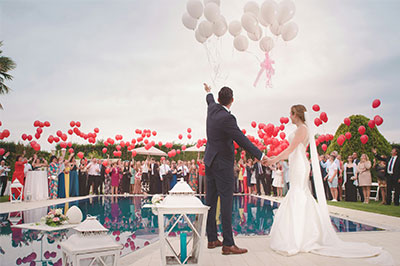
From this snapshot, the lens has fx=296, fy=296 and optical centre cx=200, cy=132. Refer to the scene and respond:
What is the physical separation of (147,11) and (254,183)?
30.9 feet

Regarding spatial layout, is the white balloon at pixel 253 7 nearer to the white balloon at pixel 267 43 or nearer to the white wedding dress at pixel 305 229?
the white balloon at pixel 267 43

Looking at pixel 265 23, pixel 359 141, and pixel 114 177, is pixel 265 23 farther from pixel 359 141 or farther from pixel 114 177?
pixel 114 177

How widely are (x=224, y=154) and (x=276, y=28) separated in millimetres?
4981

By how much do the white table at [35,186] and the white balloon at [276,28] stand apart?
1000 centimetres

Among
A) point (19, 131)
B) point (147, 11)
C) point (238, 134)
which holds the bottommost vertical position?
point (238, 134)

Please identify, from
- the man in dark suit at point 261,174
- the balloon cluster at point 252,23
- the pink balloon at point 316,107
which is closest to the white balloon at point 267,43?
the balloon cluster at point 252,23

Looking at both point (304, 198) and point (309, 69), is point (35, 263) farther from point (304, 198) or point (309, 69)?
point (309, 69)

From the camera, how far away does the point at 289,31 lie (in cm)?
715

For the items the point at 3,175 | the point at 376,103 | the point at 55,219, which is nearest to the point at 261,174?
the point at 376,103

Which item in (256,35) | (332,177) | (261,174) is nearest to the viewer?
(256,35)

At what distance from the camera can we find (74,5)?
8984 mm

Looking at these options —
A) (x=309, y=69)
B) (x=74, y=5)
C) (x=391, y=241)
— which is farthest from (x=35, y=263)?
(x=309, y=69)

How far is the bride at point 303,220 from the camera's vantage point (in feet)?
10.9

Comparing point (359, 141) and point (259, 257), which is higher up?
point (359, 141)
